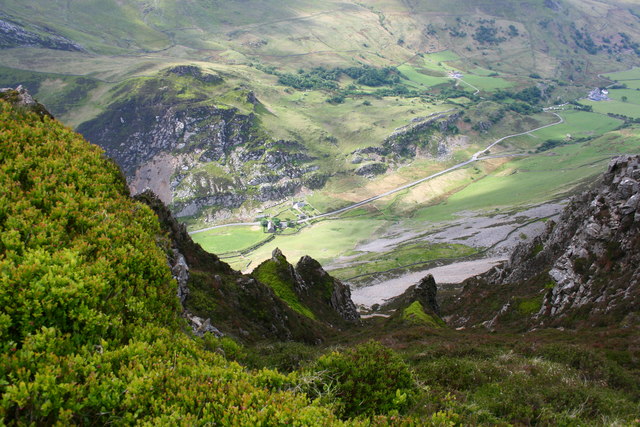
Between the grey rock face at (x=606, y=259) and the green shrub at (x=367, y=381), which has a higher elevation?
the green shrub at (x=367, y=381)

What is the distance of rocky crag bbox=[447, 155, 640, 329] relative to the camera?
38.8 m

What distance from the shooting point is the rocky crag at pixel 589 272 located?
127ft

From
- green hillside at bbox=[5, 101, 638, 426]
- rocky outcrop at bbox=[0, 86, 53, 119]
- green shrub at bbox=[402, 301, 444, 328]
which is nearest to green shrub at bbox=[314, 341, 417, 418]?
green hillside at bbox=[5, 101, 638, 426]

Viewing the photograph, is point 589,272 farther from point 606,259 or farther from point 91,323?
point 91,323

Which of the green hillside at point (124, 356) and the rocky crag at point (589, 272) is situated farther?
the rocky crag at point (589, 272)

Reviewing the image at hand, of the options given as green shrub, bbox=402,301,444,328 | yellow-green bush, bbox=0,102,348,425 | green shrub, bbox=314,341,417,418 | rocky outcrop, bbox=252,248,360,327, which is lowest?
green shrub, bbox=402,301,444,328

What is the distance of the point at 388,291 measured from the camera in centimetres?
11644

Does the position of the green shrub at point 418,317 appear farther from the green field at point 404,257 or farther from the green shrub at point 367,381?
the green field at point 404,257

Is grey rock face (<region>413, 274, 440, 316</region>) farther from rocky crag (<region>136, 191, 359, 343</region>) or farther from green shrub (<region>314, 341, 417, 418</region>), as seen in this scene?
green shrub (<region>314, 341, 417, 418</region>)

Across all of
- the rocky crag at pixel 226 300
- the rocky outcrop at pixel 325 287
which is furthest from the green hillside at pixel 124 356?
the rocky outcrop at pixel 325 287

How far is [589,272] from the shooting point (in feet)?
146

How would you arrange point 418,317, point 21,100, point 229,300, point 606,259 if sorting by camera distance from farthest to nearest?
1. point 418,317
2. point 606,259
3. point 229,300
4. point 21,100

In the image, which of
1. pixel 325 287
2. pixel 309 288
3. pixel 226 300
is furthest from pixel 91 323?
pixel 325 287

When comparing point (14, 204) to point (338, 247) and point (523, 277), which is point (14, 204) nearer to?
point (523, 277)
